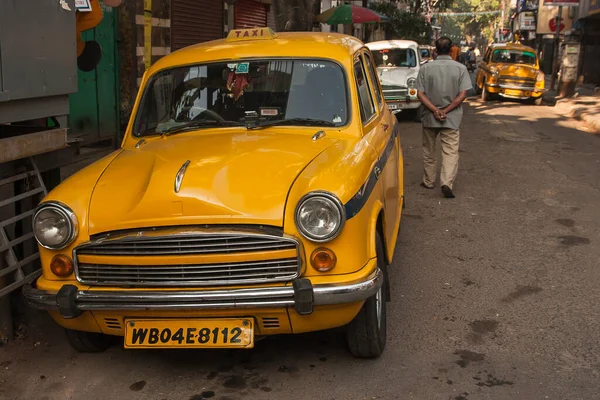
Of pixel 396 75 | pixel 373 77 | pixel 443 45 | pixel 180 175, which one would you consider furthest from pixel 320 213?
pixel 396 75

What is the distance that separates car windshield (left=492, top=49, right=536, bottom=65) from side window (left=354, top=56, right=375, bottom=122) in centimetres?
1889

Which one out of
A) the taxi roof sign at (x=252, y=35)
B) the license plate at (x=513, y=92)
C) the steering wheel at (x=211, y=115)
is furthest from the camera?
the license plate at (x=513, y=92)

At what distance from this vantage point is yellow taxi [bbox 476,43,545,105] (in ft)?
72.0

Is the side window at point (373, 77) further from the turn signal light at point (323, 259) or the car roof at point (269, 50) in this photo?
the turn signal light at point (323, 259)

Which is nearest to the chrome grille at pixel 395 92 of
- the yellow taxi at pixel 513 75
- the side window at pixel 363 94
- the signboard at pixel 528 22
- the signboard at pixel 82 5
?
the yellow taxi at pixel 513 75

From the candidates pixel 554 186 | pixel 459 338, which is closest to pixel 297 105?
pixel 459 338

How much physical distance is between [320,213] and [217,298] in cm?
67

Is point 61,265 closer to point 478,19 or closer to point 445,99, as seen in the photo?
point 445,99

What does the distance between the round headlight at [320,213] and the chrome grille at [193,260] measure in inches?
4.6

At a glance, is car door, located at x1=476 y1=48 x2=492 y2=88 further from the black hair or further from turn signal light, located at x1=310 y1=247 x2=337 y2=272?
turn signal light, located at x1=310 y1=247 x2=337 y2=272

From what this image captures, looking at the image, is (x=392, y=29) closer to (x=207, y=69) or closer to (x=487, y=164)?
(x=487, y=164)

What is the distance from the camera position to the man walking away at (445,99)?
26.4ft

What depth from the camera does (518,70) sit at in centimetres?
2214

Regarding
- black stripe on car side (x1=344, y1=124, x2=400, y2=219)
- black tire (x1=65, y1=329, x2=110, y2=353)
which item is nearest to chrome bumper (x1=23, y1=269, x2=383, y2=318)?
black stripe on car side (x1=344, y1=124, x2=400, y2=219)
